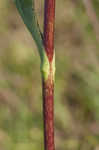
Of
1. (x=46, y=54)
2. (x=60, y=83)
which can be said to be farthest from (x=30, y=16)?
(x=60, y=83)

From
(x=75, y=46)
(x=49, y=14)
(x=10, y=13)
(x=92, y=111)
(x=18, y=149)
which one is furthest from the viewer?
(x=10, y=13)

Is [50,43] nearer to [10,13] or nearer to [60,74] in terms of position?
[60,74]

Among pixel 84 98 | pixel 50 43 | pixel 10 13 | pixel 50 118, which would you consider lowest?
pixel 84 98

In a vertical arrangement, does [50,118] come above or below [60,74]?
above

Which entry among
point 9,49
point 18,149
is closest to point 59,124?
point 18,149

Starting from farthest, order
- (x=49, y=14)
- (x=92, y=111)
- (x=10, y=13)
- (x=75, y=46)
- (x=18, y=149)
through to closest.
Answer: (x=10, y=13), (x=75, y=46), (x=92, y=111), (x=18, y=149), (x=49, y=14)
